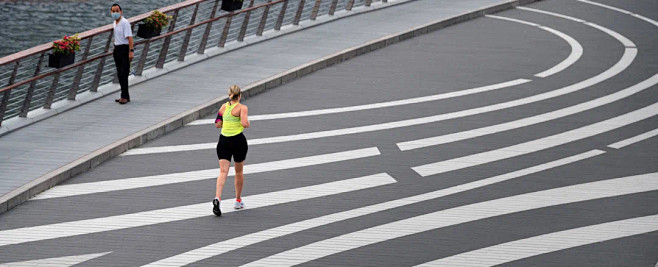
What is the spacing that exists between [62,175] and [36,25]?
2469 centimetres

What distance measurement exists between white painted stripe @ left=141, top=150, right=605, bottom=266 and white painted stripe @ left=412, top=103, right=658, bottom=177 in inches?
23.7

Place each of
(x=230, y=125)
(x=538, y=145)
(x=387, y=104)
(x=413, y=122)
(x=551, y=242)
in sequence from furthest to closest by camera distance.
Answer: (x=387, y=104), (x=413, y=122), (x=538, y=145), (x=230, y=125), (x=551, y=242)

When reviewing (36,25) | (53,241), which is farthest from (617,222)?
(36,25)

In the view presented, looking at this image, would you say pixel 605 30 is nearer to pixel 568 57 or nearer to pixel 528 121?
pixel 568 57

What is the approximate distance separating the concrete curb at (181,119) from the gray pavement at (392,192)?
132mm

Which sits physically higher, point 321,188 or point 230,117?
point 230,117

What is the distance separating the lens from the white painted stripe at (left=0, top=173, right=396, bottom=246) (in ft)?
37.1

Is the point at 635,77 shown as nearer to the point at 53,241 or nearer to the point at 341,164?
the point at 341,164

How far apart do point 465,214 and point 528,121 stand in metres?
4.82

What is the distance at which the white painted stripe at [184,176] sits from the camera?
12.8 m

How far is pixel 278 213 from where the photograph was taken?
12.2m

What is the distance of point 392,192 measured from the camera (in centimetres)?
1298

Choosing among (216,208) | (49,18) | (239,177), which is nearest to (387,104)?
(239,177)

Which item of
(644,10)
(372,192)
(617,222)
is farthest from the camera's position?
(644,10)
